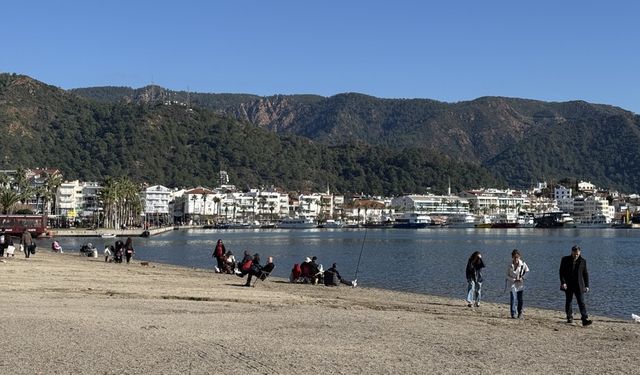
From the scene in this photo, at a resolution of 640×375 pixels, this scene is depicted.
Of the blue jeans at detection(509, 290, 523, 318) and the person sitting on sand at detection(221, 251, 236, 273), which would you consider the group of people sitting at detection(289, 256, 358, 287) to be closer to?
the person sitting on sand at detection(221, 251, 236, 273)

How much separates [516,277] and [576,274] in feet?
5.74

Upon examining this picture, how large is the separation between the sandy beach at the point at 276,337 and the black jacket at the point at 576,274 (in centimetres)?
86

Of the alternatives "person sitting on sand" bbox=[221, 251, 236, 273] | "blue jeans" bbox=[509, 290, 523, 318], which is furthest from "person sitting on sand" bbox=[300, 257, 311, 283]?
"blue jeans" bbox=[509, 290, 523, 318]

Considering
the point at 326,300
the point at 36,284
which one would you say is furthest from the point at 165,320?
the point at 36,284

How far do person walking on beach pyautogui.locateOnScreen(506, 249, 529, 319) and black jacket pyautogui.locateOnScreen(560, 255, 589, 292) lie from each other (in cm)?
126

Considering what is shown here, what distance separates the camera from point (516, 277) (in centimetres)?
1894

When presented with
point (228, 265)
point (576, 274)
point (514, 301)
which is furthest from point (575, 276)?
point (228, 265)

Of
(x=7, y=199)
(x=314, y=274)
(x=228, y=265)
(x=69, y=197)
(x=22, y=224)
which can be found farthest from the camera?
(x=69, y=197)

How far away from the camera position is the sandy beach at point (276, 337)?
11.6 metres

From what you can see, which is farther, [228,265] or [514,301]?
[228,265]

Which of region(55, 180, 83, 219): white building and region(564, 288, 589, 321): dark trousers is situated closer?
region(564, 288, 589, 321): dark trousers

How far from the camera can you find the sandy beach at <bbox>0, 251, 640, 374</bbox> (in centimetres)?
1165

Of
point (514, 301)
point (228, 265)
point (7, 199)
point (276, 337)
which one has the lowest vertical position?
point (228, 265)

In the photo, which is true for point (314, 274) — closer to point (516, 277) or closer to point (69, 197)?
point (516, 277)
